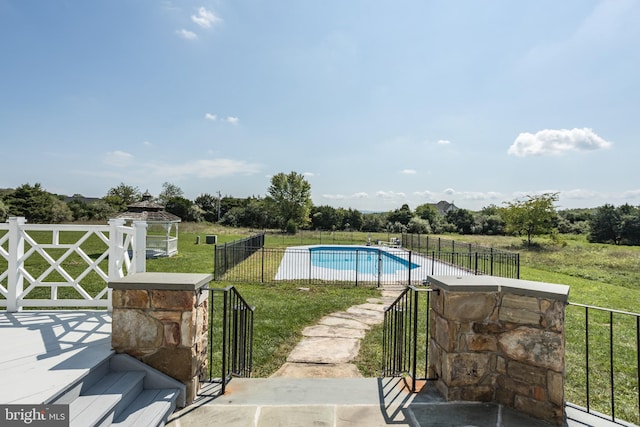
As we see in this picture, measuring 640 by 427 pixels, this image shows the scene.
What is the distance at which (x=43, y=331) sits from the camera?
3.07m

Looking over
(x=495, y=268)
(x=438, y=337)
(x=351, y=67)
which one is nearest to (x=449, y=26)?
(x=351, y=67)

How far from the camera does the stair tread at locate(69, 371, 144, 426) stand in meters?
1.83

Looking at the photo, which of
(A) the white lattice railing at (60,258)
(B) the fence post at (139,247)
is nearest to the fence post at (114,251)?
(A) the white lattice railing at (60,258)

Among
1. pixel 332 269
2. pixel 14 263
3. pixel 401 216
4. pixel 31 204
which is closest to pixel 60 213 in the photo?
pixel 31 204

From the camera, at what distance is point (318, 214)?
37125 millimetres

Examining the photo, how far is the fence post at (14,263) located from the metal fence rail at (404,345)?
15.0 ft

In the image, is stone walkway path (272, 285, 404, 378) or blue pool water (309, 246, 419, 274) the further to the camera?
blue pool water (309, 246, 419, 274)

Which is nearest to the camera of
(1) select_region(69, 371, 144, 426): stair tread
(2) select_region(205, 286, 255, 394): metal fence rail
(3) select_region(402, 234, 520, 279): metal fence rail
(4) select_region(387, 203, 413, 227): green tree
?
(1) select_region(69, 371, 144, 426): stair tread

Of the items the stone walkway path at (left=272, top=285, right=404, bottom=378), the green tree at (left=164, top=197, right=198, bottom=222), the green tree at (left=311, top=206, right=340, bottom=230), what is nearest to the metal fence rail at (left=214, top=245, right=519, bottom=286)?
the stone walkway path at (left=272, top=285, right=404, bottom=378)

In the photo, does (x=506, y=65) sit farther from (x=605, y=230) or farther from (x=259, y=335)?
(x=605, y=230)

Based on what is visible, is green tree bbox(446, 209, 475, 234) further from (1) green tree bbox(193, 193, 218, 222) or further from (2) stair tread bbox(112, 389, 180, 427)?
(2) stair tread bbox(112, 389, 180, 427)

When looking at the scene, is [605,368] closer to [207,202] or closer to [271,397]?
[271,397]

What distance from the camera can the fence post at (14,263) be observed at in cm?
372

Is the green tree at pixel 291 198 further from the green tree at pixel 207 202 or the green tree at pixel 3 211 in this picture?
the green tree at pixel 3 211
